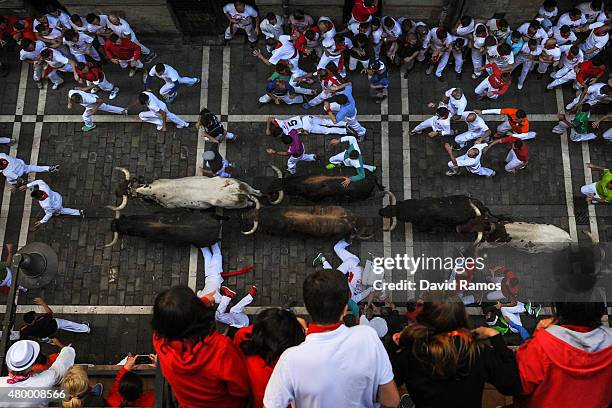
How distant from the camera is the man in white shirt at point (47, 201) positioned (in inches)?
434

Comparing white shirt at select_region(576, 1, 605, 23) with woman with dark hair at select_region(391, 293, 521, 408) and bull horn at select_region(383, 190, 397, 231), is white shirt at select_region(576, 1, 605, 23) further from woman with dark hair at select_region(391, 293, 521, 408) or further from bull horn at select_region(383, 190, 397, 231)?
woman with dark hair at select_region(391, 293, 521, 408)

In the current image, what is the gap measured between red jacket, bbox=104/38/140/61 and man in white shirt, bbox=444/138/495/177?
884cm

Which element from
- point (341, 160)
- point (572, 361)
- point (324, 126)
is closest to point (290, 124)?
point (324, 126)

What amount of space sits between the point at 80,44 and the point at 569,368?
13.3m

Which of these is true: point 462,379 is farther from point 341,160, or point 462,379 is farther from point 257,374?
point 341,160

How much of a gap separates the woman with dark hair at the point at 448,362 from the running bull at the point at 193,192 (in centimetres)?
653

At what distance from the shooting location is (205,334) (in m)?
5.73

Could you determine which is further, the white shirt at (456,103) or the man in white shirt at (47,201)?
the white shirt at (456,103)

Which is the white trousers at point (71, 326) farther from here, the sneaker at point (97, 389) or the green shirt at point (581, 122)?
the green shirt at point (581, 122)

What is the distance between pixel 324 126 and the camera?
495 inches

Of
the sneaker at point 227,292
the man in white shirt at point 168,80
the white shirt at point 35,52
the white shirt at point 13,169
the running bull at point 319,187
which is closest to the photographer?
the sneaker at point 227,292

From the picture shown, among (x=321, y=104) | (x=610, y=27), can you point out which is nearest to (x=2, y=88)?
(x=321, y=104)

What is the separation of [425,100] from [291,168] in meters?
4.41

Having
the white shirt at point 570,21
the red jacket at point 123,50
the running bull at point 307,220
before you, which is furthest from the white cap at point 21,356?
the white shirt at point 570,21
